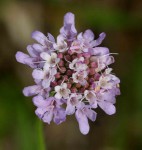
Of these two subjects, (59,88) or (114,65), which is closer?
(59,88)

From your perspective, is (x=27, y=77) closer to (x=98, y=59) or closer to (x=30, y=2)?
(x=30, y=2)

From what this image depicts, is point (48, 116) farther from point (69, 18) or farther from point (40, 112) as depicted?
point (69, 18)

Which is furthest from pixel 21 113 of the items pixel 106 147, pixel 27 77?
pixel 106 147

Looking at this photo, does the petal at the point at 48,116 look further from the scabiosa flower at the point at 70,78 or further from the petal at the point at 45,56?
the petal at the point at 45,56

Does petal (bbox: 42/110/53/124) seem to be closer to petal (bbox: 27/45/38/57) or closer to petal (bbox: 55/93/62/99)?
petal (bbox: 55/93/62/99)

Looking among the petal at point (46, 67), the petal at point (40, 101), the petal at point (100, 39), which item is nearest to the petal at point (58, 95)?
the petal at point (40, 101)

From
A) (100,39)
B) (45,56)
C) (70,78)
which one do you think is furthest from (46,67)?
(100,39)

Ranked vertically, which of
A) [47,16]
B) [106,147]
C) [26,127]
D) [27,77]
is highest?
[47,16]
